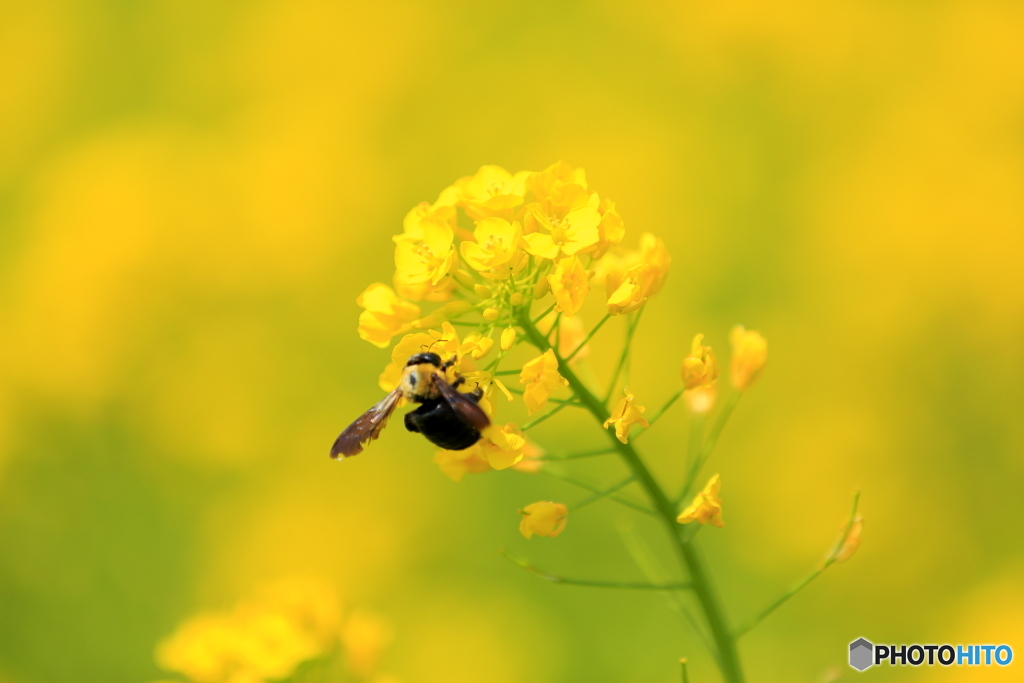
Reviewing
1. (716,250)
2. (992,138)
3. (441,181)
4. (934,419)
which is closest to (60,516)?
(441,181)

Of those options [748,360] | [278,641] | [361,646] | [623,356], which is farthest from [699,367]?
[278,641]

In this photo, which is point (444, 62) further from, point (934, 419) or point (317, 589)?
point (317, 589)

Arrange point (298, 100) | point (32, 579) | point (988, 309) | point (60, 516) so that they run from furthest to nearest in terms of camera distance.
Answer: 1. point (298, 100)
2. point (988, 309)
3. point (60, 516)
4. point (32, 579)

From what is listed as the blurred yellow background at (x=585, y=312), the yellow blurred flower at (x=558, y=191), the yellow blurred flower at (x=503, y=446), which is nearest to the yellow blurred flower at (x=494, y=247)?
the yellow blurred flower at (x=558, y=191)

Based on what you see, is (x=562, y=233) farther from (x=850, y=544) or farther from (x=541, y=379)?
(x=850, y=544)

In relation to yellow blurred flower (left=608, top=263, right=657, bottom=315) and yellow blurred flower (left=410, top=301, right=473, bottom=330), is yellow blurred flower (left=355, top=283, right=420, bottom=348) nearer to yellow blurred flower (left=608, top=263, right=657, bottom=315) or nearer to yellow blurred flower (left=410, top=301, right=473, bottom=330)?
yellow blurred flower (left=410, top=301, right=473, bottom=330)

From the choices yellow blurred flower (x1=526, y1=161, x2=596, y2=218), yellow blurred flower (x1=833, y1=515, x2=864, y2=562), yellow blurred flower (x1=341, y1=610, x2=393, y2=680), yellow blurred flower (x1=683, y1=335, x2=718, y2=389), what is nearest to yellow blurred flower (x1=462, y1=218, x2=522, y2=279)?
yellow blurred flower (x1=526, y1=161, x2=596, y2=218)
